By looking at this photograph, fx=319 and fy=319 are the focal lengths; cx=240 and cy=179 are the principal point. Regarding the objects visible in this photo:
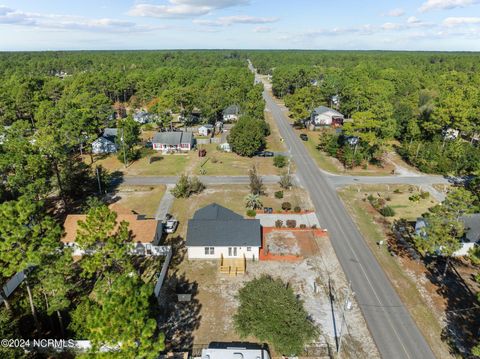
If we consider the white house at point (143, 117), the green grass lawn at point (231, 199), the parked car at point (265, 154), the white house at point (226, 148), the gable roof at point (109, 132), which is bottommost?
the green grass lawn at point (231, 199)

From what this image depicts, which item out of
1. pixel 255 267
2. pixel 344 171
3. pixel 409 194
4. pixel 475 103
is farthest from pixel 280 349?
pixel 475 103

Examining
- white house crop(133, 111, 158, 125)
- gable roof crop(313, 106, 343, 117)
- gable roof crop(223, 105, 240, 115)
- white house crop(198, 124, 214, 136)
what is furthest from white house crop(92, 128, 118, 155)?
gable roof crop(313, 106, 343, 117)

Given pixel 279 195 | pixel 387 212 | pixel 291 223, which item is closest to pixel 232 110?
pixel 279 195

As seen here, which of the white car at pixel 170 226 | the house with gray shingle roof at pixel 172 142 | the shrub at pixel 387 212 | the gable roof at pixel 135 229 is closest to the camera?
the gable roof at pixel 135 229

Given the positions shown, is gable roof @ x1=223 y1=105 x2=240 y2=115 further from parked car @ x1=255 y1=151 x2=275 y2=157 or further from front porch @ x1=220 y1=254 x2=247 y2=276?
front porch @ x1=220 y1=254 x2=247 y2=276

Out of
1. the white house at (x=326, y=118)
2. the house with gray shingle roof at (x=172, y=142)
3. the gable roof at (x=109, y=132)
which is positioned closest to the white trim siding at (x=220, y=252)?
the house with gray shingle roof at (x=172, y=142)

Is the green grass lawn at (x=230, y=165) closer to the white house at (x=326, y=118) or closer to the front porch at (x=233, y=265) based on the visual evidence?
the front porch at (x=233, y=265)
